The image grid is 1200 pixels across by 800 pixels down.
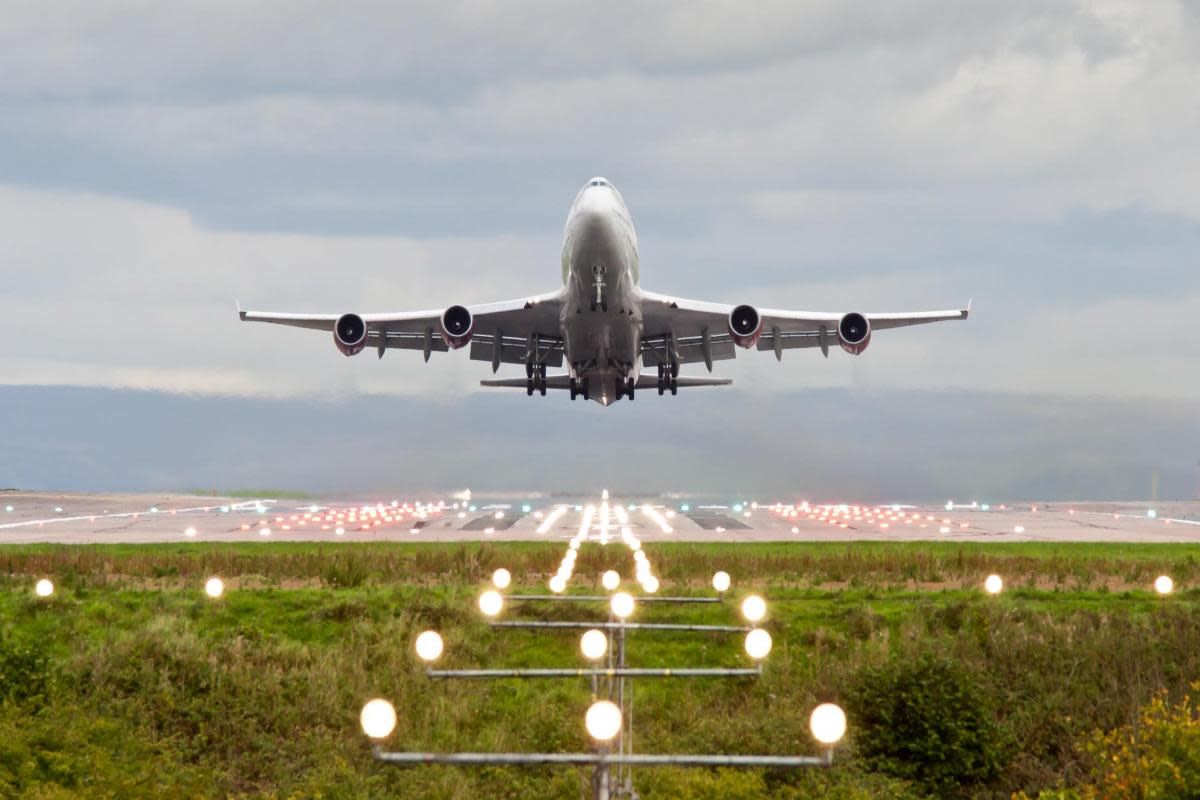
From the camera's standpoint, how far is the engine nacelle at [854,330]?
35.8 m

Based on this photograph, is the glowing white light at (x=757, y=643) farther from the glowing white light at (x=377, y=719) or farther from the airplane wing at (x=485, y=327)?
the airplane wing at (x=485, y=327)

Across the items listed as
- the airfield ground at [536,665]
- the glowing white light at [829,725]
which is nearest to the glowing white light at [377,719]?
the glowing white light at [829,725]

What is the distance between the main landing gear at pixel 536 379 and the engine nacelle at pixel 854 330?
1157 cm

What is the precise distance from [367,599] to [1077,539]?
3330 centimetres

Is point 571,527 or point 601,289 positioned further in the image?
point 571,527

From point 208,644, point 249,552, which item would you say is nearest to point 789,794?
point 208,644

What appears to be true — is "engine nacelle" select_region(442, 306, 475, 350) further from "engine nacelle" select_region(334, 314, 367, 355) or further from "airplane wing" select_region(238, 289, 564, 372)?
"engine nacelle" select_region(334, 314, 367, 355)

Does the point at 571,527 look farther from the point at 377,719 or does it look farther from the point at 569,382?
the point at 377,719

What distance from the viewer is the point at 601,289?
32.8m

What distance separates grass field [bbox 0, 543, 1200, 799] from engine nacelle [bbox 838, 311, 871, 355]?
887 centimetres

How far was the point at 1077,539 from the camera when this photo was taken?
47812mm

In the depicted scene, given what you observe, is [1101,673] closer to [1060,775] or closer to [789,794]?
[1060,775]

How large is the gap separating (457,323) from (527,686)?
15622 mm

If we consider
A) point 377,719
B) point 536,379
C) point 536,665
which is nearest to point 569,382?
point 536,379
